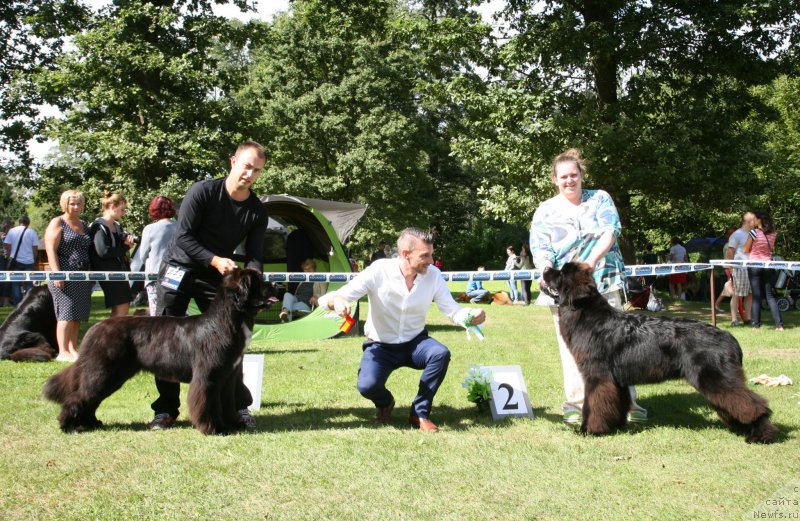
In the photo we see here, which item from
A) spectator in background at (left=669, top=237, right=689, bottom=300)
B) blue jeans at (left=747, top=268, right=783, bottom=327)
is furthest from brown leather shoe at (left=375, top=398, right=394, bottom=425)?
spectator in background at (left=669, top=237, right=689, bottom=300)

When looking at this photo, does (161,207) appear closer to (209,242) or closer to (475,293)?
(209,242)

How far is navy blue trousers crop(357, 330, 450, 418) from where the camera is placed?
15.0 ft

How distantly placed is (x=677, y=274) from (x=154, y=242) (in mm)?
13901

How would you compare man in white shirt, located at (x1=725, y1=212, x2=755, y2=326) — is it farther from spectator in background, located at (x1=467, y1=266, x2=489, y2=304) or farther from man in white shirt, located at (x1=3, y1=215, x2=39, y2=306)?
man in white shirt, located at (x1=3, y1=215, x2=39, y2=306)

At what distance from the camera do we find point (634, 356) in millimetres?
4305

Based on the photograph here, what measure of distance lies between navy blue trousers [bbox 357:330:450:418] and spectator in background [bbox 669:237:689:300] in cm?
1296

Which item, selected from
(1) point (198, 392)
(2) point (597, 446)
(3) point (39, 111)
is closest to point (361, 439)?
(1) point (198, 392)

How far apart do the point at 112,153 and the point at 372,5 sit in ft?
26.1

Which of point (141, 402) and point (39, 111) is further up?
point (39, 111)

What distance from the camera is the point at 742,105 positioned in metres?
12.9

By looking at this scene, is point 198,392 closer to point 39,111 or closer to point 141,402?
point 141,402

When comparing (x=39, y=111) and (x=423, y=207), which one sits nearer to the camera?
(x=39, y=111)

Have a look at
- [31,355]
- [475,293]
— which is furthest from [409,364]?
[475,293]

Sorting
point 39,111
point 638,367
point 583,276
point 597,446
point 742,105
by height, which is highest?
point 39,111
